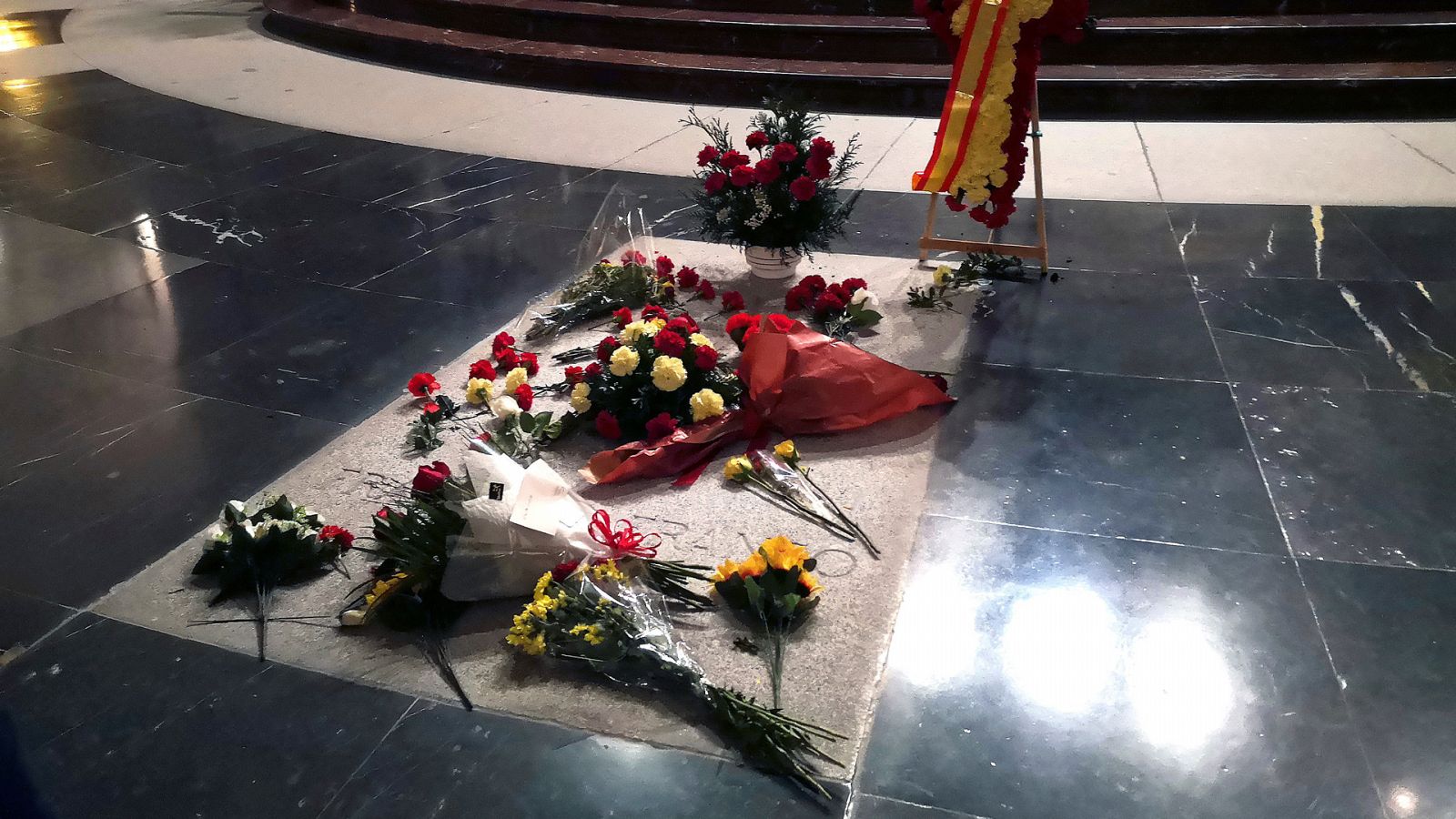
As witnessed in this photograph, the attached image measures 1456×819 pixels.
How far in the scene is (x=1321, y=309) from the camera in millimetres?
3676

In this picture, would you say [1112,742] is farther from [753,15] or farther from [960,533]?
[753,15]

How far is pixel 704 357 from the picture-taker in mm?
2982

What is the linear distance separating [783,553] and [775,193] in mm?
1917

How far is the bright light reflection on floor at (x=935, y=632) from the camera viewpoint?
216 centimetres

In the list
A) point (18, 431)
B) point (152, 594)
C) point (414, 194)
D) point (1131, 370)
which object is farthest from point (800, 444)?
point (414, 194)

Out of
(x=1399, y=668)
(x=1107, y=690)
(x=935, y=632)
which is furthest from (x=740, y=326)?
(x=1399, y=668)

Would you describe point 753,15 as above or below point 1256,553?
above

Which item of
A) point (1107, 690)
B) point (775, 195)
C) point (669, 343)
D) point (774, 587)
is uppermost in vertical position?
point (775, 195)

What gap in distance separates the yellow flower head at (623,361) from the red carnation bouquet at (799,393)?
0.70ft

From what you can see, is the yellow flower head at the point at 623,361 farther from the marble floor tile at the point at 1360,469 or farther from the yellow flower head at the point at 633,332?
the marble floor tile at the point at 1360,469

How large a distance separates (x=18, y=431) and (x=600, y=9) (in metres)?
5.62

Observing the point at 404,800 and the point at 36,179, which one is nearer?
the point at 404,800

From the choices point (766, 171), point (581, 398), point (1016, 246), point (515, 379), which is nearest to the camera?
point (581, 398)

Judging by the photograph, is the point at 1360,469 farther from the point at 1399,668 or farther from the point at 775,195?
the point at 775,195
